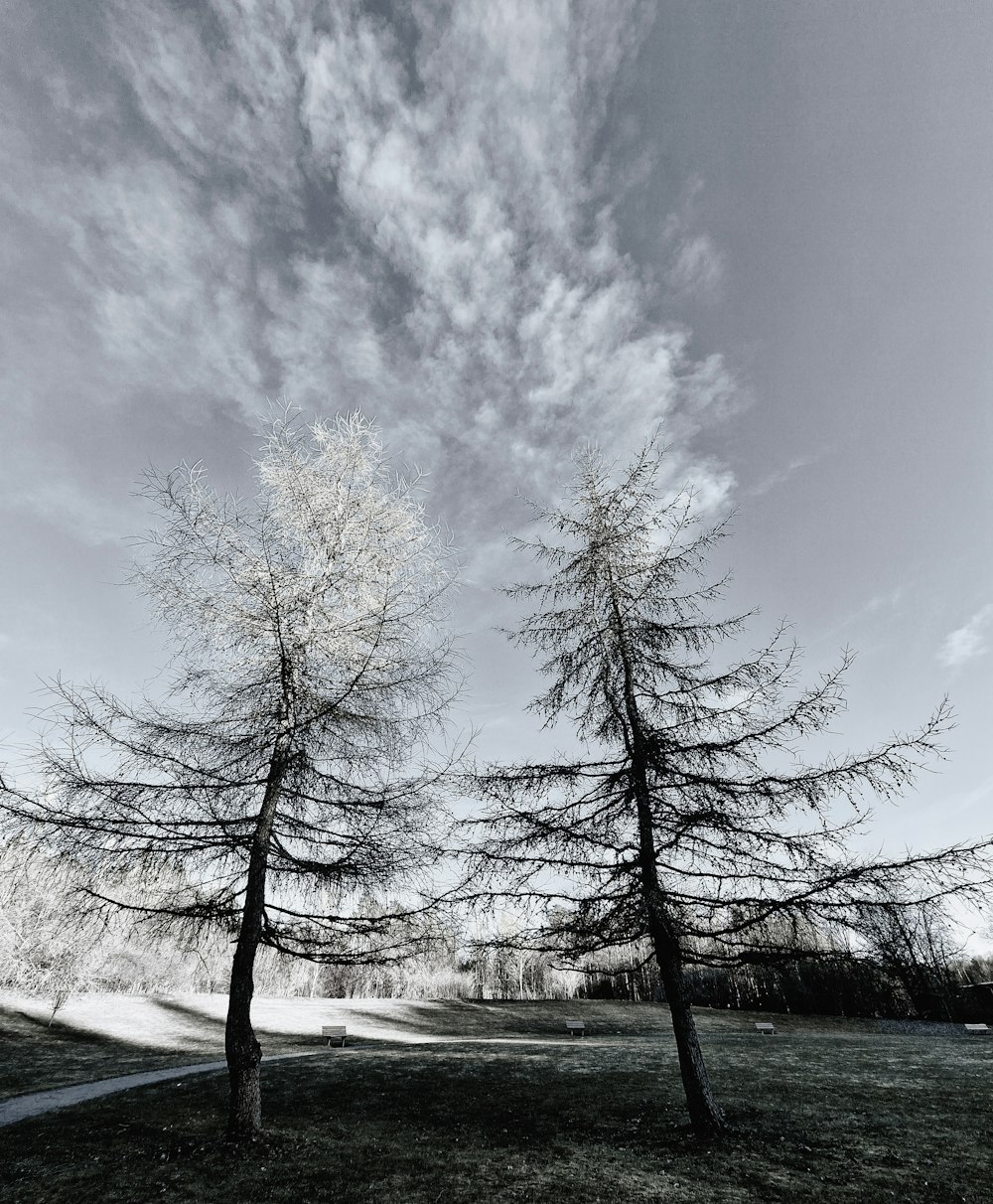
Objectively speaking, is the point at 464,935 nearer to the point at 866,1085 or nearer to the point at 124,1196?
the point at 124,1196

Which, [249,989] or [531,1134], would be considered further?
[531,1134]

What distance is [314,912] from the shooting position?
746 centimetres

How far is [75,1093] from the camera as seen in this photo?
1102 centimetres

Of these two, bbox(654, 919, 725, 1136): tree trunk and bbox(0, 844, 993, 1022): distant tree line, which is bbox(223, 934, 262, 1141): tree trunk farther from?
bbox(654, 919, 725, 1136): tree trunk

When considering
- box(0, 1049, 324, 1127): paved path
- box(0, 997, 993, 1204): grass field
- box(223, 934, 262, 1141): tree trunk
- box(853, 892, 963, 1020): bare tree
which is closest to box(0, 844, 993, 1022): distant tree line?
box(853, 892, 963, 1020): bare tree

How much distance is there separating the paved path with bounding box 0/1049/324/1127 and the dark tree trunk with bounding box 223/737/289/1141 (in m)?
5.33

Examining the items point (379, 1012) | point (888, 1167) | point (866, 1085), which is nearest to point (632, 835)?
point (888, 1167)

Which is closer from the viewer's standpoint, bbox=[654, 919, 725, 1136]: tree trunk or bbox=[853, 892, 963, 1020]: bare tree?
bbox=[853, 892, 963, 1020]: bare tree

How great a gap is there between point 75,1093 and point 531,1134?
10.2 metres

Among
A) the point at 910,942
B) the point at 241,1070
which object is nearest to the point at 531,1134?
the point at 241,1070

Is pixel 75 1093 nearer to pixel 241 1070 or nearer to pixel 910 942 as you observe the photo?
pixel 241 1070

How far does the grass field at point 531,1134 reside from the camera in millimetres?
5547

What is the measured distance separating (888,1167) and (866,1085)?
6.22 metres

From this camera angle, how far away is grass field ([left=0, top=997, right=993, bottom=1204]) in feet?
18.2
